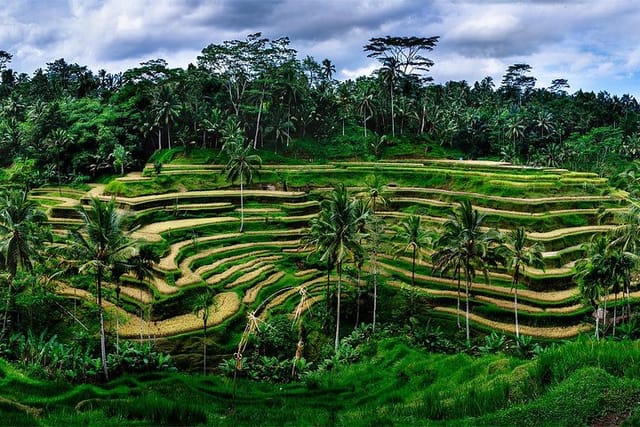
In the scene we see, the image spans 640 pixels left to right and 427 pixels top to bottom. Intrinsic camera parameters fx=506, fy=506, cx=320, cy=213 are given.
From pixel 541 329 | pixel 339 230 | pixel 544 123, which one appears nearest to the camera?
pixel 339 230

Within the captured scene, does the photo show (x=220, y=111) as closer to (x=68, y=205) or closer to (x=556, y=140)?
(x=68, y=205)

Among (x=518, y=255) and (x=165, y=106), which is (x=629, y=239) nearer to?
(x=518, y=255)

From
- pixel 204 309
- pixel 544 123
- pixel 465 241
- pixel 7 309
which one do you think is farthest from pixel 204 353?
pixel 544 123

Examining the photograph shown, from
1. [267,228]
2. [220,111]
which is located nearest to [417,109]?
[220,111]

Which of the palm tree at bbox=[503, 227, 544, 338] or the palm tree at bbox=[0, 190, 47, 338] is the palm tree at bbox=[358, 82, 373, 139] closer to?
the palm tree at bbox=[503, 227, 544, 338]

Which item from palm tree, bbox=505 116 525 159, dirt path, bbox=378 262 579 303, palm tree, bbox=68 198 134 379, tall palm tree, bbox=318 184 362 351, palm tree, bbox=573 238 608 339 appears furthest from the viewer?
palm tree, bbox=505 116 525 159

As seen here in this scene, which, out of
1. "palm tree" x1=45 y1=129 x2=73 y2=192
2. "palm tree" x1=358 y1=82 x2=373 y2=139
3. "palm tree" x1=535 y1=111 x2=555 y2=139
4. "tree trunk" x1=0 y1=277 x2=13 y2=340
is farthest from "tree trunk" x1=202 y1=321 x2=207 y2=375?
"palm tree" x1=535 y1=111 x2=555 y2=139
